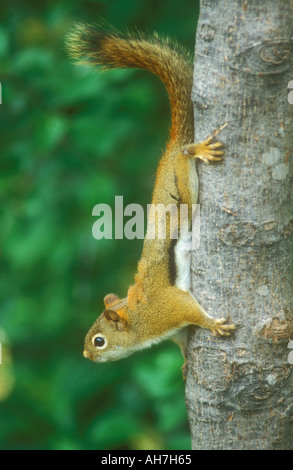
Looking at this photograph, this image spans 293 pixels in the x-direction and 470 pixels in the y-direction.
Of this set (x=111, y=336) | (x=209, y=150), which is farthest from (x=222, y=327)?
(x=111, y=336)

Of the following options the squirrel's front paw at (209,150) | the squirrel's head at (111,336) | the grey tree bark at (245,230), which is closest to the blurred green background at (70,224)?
the squirrel's head at (111,336)

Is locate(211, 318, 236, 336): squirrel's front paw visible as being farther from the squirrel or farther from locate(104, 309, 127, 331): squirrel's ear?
locate(104, 309, 127, 331): squirrel's ear

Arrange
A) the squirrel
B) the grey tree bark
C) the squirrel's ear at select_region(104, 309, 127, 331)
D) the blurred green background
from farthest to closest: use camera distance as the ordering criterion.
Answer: the blurred green background → the squirrel's ear at select_region(104, 309, 127, 331) → the squirrel → the grey tree bark

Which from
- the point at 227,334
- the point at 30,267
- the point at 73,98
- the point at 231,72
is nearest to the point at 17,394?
the point at 30,267

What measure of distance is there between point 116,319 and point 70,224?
0.61 metres

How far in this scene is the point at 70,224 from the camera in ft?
7.22

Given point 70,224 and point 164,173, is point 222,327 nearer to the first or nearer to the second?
point 164,173

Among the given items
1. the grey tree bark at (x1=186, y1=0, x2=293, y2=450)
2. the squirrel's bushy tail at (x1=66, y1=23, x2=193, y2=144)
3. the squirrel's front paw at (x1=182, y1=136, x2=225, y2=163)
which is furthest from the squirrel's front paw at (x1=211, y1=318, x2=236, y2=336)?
the squirrel's bushy tail at (x1=66, y1=23, x2=193, y2=144)

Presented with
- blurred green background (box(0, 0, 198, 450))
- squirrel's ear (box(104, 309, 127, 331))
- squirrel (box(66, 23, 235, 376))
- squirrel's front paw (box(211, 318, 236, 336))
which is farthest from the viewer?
blurred green background (box(0, 0, 198, 450))

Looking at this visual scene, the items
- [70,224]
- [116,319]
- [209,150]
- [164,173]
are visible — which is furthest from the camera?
[70,224]

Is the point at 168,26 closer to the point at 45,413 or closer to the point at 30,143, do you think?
the point at 30,143

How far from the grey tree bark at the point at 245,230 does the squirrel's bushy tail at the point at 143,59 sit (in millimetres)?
283

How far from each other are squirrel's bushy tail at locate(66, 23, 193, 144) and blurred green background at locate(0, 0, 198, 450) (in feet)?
0.96

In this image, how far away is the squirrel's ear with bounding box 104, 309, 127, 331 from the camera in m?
1.67
